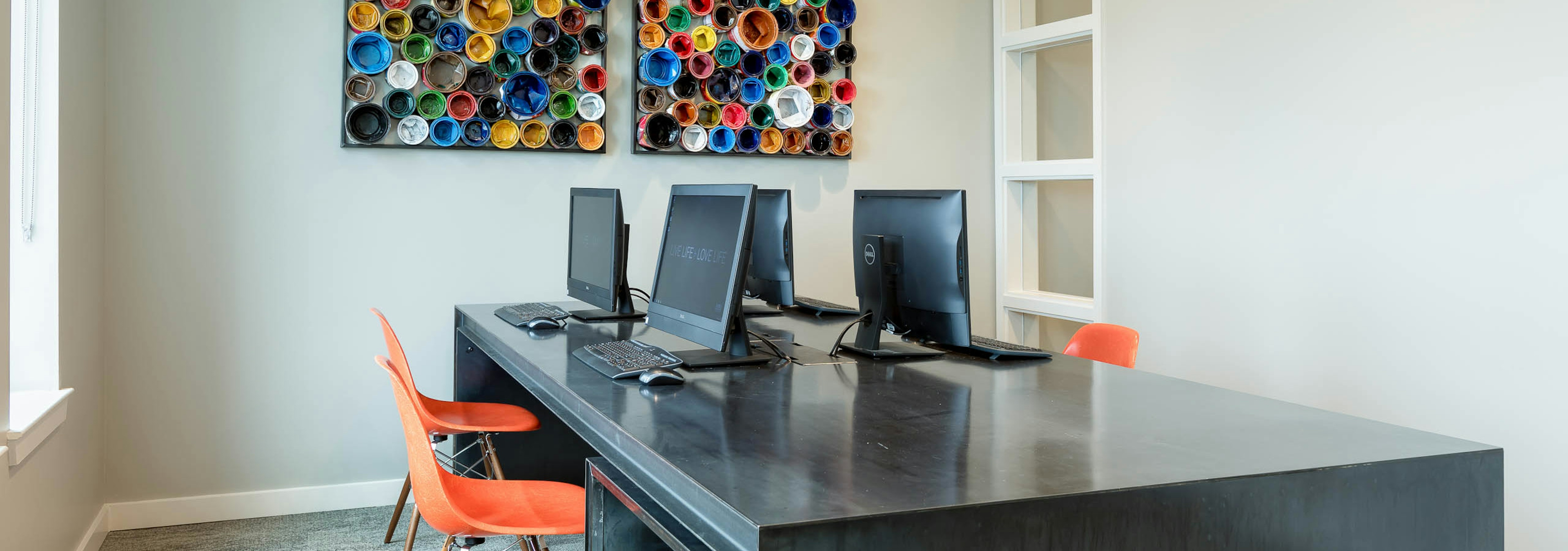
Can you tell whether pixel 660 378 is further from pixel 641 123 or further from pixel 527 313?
pixel 641 123

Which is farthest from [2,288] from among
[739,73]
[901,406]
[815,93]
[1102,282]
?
[1102,282]

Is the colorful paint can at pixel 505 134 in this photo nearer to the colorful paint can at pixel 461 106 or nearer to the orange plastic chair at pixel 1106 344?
the colorful paint can at pixel 461 106

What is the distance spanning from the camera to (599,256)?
3.05m

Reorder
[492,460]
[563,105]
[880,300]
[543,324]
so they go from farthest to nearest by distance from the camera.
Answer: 1. [563,105]
2. [543,324]
3. [492,460]
4. [880,300]

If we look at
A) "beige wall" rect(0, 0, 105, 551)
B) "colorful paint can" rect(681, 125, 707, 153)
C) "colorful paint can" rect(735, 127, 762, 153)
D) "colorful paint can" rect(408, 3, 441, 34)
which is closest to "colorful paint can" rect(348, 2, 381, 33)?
"colorful paint can" rect(408, 3, 441, 34)

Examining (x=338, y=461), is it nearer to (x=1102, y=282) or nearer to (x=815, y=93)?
→ (x=815, y=93)

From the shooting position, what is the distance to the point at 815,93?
4.12m

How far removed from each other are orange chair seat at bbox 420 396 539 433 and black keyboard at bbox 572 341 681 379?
56 centimetres

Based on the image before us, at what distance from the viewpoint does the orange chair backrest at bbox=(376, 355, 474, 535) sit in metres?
1.83

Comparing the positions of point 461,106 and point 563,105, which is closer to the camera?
point 461,106

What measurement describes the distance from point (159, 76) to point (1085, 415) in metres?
3.13

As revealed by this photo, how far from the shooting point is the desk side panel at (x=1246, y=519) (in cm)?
114

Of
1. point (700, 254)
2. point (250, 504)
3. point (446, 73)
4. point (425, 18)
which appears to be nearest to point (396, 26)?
point (425, 18)

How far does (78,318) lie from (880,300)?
230 centimetres
